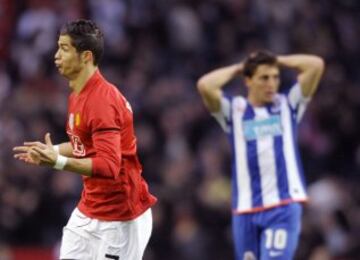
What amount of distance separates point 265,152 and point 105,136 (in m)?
3.16

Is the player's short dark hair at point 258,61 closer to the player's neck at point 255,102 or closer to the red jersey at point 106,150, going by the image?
the player's neck at point 255,102

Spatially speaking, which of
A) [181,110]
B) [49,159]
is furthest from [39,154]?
[181,110]

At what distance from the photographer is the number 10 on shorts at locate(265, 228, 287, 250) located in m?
10.5

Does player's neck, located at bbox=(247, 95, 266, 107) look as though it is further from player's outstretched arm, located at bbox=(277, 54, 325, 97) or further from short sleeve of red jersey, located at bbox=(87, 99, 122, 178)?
short sleeve of red jersey, located at bbox=(87, 99, 122, 178)

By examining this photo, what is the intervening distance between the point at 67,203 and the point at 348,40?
20.7 feet

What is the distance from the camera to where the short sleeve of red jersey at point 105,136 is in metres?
7.77

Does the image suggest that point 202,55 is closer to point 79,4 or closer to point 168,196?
point 79,4

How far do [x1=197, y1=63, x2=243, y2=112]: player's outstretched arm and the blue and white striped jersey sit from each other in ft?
0.26

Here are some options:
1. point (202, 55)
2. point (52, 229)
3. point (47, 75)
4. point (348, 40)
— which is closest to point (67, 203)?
point (52, 229)

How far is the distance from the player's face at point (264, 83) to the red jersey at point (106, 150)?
2.50 metres

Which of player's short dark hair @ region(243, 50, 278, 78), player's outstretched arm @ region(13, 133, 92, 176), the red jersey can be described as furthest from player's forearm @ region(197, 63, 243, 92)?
player's outstretched arm @ region(13, 133, 92, 176)

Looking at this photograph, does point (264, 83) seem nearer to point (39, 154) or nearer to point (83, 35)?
point (83, 35)

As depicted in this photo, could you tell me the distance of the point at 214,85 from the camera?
36.4 feet

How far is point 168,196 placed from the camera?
14445 mm
